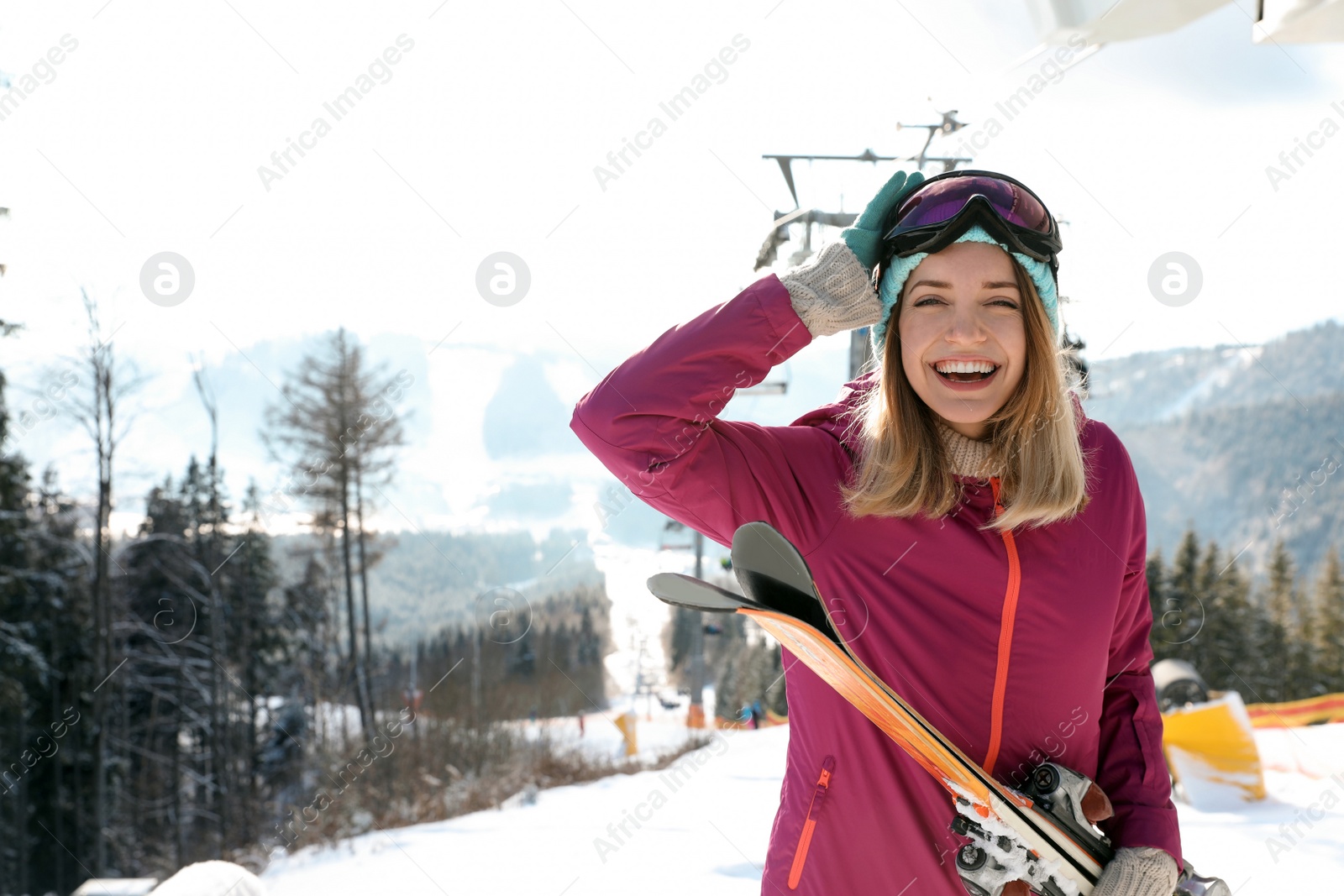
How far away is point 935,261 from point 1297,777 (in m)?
7.29

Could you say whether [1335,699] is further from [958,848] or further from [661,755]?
[958,848]

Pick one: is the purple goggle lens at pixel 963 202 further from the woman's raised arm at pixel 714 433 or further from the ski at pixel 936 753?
the ski at pixel 936 753

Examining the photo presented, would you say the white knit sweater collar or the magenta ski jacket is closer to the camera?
the magenta ski jacket

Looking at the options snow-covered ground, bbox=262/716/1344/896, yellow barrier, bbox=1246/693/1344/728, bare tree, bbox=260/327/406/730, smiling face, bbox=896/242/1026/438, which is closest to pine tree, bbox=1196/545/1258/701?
yellow barrier, bbox=1246/693/1344/728

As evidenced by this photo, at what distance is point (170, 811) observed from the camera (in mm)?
19109

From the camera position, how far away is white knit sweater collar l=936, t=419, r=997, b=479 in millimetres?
1483

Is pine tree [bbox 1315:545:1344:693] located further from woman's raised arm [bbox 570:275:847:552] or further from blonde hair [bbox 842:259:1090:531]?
woman's raised arm [bbox 570:275:847:552]

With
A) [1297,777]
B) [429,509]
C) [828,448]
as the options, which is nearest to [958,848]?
[828,448]

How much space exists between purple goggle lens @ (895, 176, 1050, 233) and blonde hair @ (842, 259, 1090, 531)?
0.09 m

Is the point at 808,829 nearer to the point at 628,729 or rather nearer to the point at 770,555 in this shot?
the point at 770,555

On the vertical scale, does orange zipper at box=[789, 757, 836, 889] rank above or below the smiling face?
below

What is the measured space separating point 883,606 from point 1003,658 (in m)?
0.21

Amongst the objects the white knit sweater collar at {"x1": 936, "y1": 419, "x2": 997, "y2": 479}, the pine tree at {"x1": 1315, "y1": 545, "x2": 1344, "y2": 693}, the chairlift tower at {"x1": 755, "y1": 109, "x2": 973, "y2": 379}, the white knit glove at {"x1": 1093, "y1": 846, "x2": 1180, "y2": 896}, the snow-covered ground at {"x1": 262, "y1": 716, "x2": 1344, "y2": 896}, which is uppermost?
the chairlift tower at {"x1": 755, "y1": 109, "x2": 973, "y2": 379}

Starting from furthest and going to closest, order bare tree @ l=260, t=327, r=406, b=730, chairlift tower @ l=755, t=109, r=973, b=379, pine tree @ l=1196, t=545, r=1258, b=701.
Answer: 1. pine tree @ l=1196, t=545, r=1258, b=701
2. bare tree @ l=260, t=327, r=406, b=730
3. chairlift tower @ l=755, t=109, r=973, b=379
